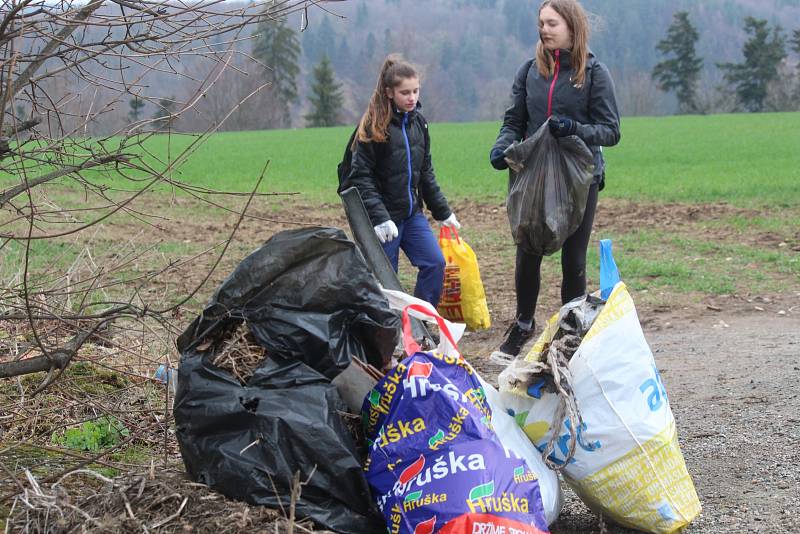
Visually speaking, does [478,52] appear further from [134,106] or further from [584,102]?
[134,106]

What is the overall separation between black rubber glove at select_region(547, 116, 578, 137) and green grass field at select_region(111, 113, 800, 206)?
2.39 meters

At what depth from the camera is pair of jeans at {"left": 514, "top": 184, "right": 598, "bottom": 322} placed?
5238mm

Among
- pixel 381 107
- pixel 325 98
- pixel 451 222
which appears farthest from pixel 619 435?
pixel 325 98

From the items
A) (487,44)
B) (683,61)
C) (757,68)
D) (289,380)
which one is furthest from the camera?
(487,44)

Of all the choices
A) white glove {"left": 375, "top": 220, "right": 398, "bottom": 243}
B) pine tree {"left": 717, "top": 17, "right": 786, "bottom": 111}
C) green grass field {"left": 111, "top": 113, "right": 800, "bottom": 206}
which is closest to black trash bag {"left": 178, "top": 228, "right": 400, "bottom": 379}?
white glove {"left": 375, "top": 220, "right": 398, "bottom": 243}

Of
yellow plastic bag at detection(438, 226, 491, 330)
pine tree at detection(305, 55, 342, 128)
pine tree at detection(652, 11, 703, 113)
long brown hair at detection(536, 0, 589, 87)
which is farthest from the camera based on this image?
pine tree at detection(652, 11, 703, 113)

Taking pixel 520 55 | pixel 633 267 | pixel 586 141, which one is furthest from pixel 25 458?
pixel 520 55

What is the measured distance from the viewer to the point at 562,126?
489cm

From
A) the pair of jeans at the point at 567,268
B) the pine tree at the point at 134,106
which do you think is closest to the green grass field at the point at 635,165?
the pine tree at the point at 134,106

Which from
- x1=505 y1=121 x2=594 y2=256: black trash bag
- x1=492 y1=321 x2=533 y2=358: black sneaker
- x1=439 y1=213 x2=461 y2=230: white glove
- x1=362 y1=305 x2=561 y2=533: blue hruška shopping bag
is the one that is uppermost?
x1=505 y1=121 x2=594 y2=256: black trash bag

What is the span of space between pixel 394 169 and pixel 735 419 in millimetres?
2261

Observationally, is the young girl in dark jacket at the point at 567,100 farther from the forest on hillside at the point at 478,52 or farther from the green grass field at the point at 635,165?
the forest on hillside at the point at 478,52

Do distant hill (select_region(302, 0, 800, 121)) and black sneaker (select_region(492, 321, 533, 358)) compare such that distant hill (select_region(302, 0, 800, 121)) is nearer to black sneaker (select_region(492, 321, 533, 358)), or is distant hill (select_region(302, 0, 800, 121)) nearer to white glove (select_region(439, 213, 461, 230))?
white glove (select_region(439, 213, 461, 230))

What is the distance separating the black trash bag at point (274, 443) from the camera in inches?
106
